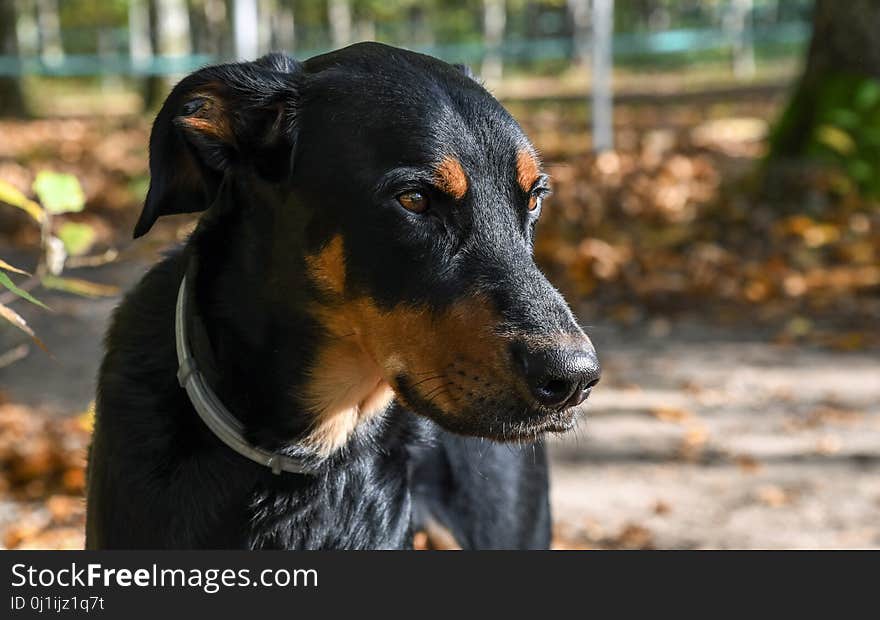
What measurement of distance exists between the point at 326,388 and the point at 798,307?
18.1 ft

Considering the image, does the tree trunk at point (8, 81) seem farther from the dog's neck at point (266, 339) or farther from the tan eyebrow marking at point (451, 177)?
the tan eyebrow marking at point (451, 177)

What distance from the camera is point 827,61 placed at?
9211 mm

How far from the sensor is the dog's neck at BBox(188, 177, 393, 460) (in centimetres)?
269

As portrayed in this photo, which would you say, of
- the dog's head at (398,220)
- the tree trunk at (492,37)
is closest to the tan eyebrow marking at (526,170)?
the dog's head at (398,220)

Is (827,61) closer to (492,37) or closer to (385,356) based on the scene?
(385,356)

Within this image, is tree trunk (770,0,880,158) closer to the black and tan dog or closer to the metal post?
the metal post

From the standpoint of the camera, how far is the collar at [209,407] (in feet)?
8.68

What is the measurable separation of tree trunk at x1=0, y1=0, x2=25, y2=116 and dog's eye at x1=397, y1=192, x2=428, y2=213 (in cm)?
2107

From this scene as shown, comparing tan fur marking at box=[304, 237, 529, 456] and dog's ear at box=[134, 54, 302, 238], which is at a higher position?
dog's ear at box=[134, 54, 302, 238]

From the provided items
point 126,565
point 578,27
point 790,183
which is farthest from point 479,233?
point 578,27

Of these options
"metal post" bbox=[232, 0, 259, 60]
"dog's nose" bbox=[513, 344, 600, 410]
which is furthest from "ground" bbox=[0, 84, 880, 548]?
"metal post" bbox=[232, 0, 259, 60]

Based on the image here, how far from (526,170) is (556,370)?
62 cm

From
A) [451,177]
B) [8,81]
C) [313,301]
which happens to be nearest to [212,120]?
[313,301]

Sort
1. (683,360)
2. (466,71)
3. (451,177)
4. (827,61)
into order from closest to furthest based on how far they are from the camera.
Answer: (451,177)
(466,71)
(683,360)
(827,61)
